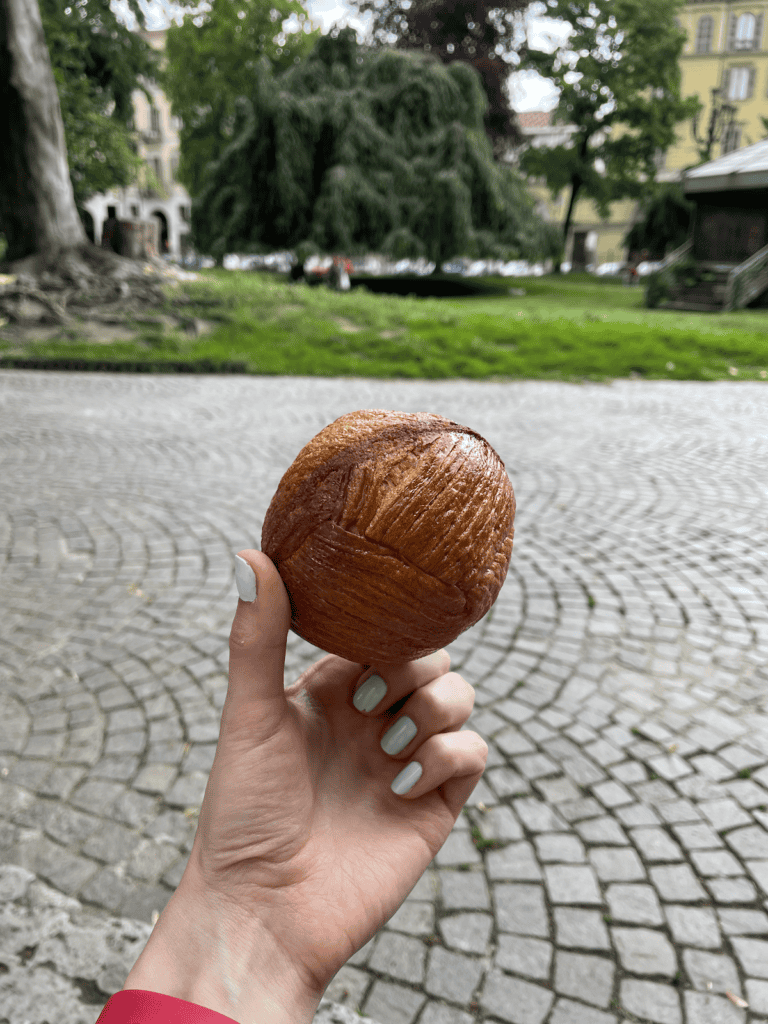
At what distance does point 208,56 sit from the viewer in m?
34.5

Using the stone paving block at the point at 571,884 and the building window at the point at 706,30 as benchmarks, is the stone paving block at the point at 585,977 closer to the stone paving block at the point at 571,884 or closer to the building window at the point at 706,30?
the stone paving block at the point at 571,884

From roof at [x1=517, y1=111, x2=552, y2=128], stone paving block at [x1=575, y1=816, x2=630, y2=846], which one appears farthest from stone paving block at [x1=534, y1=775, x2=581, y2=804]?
roof at [x1=517, y1=111, x2=552, y2=128]

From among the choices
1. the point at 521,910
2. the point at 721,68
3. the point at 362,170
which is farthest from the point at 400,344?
the point at 721,68

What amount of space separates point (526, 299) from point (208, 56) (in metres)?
21.3

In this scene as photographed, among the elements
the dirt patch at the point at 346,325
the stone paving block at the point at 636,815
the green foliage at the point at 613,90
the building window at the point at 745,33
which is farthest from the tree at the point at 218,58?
the building window at the point at 745,33

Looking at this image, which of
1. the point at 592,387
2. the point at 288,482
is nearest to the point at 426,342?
the point at 592,387

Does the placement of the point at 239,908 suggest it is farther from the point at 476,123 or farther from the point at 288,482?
the point at 476,123

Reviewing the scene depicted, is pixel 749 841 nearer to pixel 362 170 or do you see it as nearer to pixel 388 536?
pixel 388 536

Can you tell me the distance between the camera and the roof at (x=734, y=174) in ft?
67.0

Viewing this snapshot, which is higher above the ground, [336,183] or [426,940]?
[336,183]

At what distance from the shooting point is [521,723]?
3.66 meters

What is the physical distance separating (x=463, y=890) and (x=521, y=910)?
0.22 meters

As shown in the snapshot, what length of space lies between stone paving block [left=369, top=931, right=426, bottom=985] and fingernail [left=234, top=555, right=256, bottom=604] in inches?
65.7

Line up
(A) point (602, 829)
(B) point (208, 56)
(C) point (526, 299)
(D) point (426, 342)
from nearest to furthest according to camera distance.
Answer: (A) point (602, 829)
(D) point (426, 342)
(C) point (526, 299)
(B) point (208, 56)
